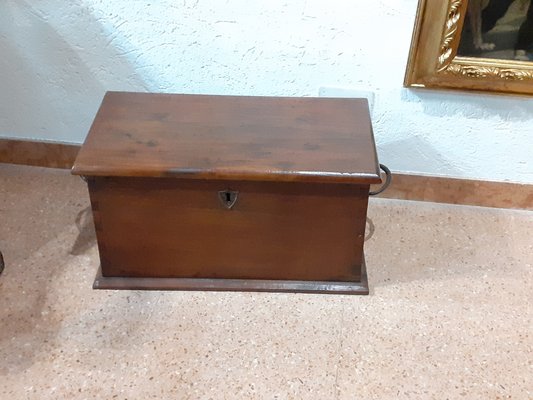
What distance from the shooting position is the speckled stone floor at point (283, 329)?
126cm

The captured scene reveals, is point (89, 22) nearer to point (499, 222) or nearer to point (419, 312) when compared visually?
point (419, 312)

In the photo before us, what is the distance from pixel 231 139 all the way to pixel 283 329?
0.41 m

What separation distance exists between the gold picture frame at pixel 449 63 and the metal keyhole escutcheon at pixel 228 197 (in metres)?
0.56

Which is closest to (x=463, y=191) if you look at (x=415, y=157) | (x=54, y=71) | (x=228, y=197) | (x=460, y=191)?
(x=460, y=191)

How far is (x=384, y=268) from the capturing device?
60.6 inches

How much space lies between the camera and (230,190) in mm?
1316

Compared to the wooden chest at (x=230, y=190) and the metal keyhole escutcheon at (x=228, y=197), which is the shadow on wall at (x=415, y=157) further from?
the metal keyhole escutcheon at (x=228, y=197)

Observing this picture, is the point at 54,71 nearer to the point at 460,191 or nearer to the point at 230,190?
the point at 230,190

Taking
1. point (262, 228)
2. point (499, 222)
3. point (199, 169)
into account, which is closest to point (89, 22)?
point (199, 169)

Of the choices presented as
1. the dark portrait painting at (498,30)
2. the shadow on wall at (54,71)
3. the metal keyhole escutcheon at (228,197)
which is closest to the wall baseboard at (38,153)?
the shadow on wall at (54,71)

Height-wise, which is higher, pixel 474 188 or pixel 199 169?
pixel 199 169

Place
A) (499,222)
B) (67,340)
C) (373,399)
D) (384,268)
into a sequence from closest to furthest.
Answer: (373,399), (67,340), (384,268), (499,222)

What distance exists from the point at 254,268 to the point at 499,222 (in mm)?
691

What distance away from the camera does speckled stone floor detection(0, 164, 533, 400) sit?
1259mm
